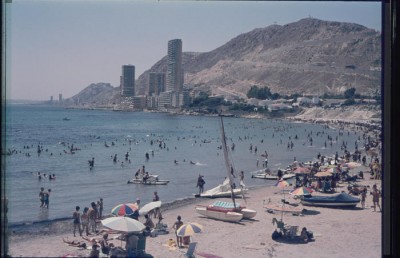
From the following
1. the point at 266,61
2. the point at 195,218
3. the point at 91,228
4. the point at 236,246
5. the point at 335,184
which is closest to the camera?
the point at 236,246

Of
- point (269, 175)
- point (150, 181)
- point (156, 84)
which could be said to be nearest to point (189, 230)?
point (150, 181)

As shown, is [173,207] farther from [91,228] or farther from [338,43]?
[338,43]

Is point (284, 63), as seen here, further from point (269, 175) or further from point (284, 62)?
point (269, 175)

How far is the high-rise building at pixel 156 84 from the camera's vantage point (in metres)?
79.0

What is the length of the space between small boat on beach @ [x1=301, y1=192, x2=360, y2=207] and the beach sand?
18 centimetres

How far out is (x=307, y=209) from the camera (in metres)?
12.8

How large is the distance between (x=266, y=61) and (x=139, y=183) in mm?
123568

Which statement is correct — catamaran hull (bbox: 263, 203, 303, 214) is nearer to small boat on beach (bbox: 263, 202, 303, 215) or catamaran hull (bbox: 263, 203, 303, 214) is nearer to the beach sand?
small boat on beach (bbox: 263, 202, 303, 215)

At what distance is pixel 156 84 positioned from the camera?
87188mm

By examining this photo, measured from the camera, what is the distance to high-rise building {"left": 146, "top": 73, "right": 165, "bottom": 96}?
3110 inches

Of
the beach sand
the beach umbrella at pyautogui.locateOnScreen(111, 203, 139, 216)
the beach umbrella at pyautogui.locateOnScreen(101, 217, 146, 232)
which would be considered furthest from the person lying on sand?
the beach umbrella at pyautogui.locateOnScreen(111, 203, 139, 216)

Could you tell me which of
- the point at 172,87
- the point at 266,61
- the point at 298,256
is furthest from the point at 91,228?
the point at 266,61

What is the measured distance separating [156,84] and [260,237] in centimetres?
7881

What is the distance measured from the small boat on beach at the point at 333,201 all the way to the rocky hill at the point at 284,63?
247 feet
